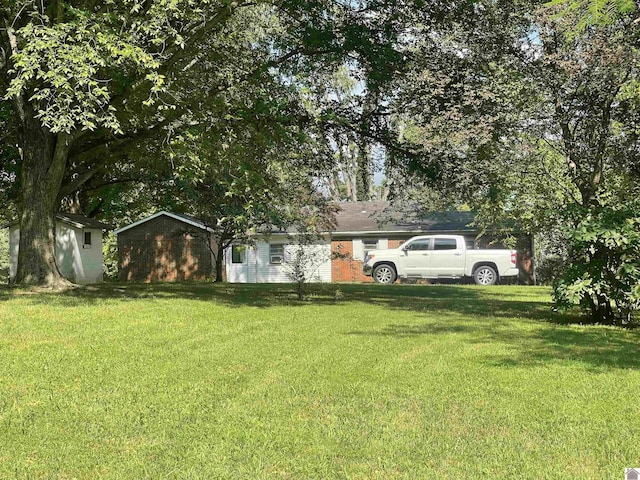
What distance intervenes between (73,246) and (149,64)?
14.0 m

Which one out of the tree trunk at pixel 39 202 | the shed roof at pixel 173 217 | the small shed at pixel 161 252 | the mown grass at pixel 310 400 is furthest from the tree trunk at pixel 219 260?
the mown grass at pixel 310 400

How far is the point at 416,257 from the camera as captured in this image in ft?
94.8

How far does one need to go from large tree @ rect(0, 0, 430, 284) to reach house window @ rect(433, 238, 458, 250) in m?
13.9

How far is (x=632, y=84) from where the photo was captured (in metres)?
13.4

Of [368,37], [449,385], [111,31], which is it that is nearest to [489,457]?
[449,385]

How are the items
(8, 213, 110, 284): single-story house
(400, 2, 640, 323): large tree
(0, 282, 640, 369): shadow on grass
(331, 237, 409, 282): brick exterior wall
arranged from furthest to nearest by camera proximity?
1. (331, 237, 409, 282): brick exterior wall
2. (8, 213, 110, 284): single-story house
3. (400, 2, 640, 323): large tree
4. (0, 282, 640, 369): shadow on grass

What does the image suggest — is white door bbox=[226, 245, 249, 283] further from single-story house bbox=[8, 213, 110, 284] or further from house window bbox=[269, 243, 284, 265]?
single-story house bbox=[8, 213, 110, 284]

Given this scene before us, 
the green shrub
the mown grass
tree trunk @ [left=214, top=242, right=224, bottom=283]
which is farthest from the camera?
tree trunk @ [left=214, top=242, right=224, bottom=283]

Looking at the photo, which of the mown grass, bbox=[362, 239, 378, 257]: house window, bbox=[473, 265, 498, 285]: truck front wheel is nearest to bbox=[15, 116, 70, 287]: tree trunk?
the mown grass

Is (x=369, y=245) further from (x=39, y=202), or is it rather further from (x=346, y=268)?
(x=39, y=202)

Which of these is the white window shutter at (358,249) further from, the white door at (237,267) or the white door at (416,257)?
the white door at (237,267)

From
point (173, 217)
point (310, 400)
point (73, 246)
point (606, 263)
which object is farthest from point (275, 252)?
point (310, 400)

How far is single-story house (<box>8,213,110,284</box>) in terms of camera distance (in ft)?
76.9

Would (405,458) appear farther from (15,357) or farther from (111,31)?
(111,31)
